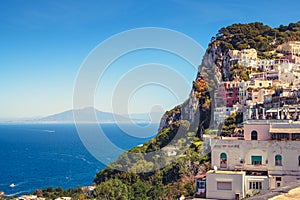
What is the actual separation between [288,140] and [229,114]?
51.1ft

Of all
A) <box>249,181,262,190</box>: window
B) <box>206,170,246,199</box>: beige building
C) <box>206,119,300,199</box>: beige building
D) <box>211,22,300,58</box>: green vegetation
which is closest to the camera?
<box>206,170,246,199</box>: beige building

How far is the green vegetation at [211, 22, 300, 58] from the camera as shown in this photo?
46025 millimetres

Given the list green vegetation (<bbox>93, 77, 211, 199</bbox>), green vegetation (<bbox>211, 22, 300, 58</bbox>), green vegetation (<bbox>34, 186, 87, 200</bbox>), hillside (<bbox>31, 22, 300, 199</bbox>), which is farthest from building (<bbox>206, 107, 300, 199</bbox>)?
green vegetation (<bbox>211, 22, 300, 58</bbox>)

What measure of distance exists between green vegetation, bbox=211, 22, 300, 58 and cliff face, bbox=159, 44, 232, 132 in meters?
1.47

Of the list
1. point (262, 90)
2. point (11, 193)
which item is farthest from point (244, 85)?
point (11, 193)

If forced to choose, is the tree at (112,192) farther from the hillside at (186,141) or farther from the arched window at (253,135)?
the arched window at (253,135)

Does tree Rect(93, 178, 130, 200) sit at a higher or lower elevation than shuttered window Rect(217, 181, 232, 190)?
lower

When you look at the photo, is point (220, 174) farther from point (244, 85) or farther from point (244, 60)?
point (244, 60)

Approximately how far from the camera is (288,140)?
15508 millimetres

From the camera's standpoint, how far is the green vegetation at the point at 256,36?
46.0m

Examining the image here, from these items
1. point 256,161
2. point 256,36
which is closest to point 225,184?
point 256,161

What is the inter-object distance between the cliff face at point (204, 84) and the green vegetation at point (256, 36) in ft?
4.82

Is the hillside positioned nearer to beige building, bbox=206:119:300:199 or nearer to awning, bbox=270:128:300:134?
beige building, bbox=206:119:300:199

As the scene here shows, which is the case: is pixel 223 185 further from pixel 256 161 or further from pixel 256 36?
pixel 256 36
